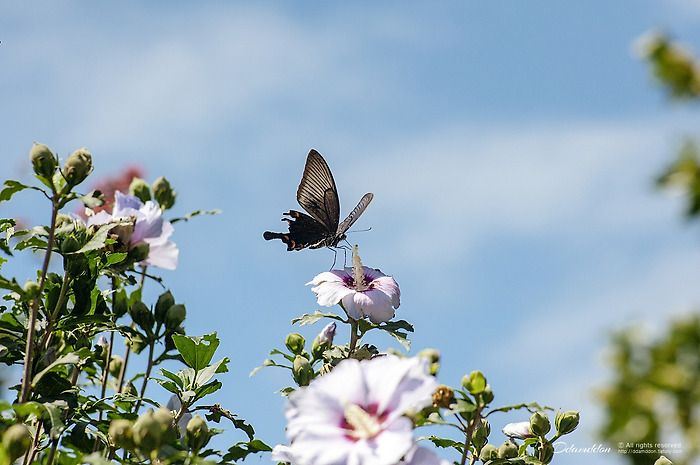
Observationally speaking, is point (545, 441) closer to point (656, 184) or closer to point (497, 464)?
point (497, 464)

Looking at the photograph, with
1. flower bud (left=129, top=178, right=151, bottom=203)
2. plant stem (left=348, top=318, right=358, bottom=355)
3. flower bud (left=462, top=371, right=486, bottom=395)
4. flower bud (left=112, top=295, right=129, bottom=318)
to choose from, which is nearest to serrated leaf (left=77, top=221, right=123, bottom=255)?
flower bud (left=112, top=295, right=129, bottom=318)

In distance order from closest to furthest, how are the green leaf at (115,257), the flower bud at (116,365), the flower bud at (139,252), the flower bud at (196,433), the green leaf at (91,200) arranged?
the flower bud at (196,433), the green leaf at (91,200), the green leaf at (115,257), the flower bud at (139,252), the flower bud at (116,365)

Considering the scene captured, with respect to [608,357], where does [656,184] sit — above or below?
above

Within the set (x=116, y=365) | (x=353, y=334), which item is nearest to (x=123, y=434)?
(x=353, y=334)

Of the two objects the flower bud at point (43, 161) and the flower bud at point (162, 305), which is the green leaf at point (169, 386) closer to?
the flower bud at point (162, 305)

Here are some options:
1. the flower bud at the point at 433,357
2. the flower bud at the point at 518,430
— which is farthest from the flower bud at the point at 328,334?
the flower bud at the point at 433,357

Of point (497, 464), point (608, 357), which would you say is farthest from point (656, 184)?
point (497, 464)
